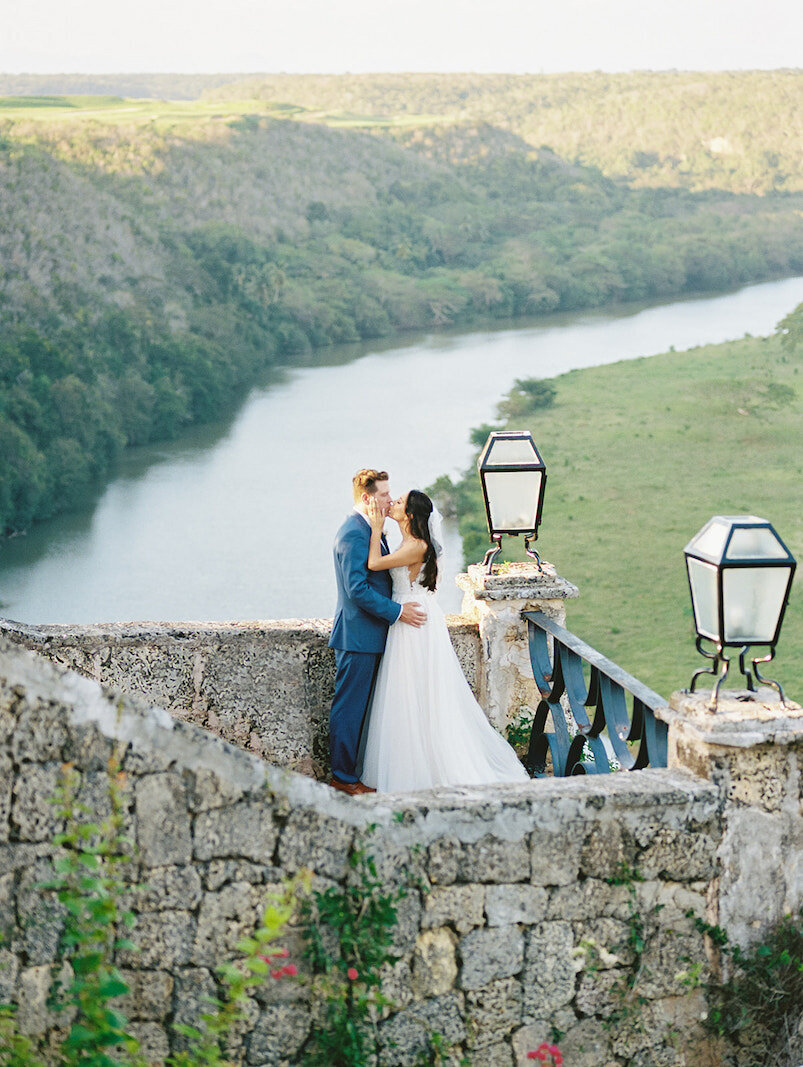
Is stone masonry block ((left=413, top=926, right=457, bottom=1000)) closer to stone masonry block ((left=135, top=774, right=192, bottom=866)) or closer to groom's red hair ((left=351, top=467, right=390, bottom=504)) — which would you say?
stone masonry block ((left=135, top=774, right=192, bottom=866))

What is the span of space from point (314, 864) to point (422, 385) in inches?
2012

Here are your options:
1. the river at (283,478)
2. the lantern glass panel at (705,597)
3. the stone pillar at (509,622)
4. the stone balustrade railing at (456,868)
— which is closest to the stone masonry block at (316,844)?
the stone balustrade railing at (456,868)

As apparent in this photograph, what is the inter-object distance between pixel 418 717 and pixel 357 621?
0.44 meters

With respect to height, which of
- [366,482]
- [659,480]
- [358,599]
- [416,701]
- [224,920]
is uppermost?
[659,480]

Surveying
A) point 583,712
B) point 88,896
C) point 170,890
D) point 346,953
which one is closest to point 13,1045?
point 88,896

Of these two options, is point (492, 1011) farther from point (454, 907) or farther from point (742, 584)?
point (742, 584)

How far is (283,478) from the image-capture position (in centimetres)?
4159

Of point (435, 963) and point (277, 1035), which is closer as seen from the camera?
point (277, 1035)

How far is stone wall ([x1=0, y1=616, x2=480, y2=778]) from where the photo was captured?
14.3ft

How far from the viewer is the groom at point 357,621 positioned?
4203 mm

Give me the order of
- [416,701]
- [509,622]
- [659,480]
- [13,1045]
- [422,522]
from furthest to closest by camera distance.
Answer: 1. [659,480]
2. [509,622]
3. [416,701]
4. [422,522]
5. [13,1045]

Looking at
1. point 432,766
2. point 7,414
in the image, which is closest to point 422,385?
point 7,414

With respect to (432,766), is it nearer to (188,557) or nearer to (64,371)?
(188,557)

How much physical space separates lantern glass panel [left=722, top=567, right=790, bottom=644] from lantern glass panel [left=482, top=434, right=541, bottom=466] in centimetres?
188
